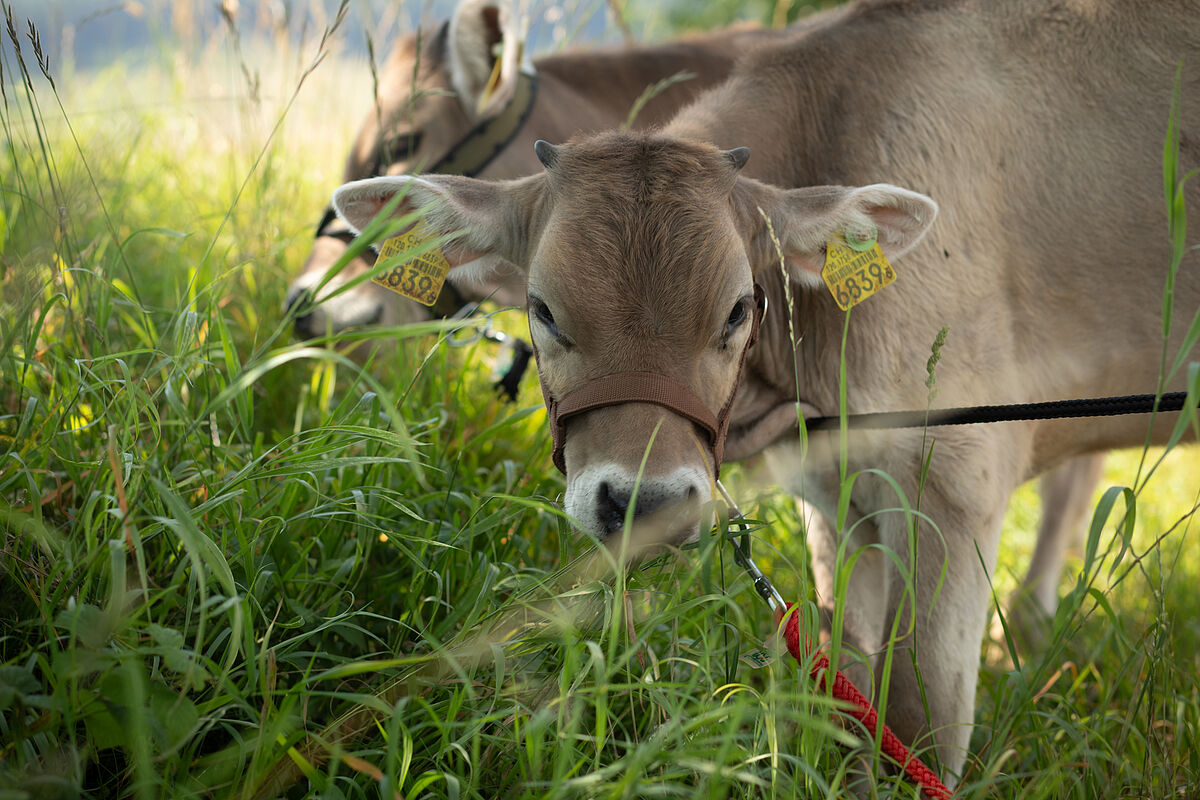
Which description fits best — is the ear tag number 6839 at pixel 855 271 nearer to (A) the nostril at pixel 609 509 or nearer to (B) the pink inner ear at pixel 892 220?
(B) the pink inner ear at pixel 892 220

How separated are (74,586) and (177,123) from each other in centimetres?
660

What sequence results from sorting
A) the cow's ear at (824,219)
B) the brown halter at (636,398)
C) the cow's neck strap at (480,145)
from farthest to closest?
the cow's neck strap at (480,145) → the cow's ear at (824,219) → the brown halter at (636,398)

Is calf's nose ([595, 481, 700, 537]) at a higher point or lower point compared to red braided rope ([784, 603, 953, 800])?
higher

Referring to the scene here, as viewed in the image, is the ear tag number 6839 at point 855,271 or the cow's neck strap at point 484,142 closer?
the ear tag number 6839 at point 855,271

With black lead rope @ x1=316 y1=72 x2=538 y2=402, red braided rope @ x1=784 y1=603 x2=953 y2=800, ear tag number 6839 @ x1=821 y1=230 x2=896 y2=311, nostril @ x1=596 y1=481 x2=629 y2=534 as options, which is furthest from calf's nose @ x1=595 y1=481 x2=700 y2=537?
black lead rope @ x1=316 y1=72 x2=538 y2=402

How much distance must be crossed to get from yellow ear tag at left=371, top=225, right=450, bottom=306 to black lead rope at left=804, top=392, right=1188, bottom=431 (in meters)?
1.16

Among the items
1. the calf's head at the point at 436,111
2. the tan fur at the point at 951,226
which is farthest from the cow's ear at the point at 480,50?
the tan fur at the point at 951,226

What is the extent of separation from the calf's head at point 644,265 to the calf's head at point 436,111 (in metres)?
1.59

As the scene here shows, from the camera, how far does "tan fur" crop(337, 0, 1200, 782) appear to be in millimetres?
2328

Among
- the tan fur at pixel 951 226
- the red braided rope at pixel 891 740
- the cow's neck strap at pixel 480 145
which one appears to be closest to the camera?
the red braided rope at pixel 891 740

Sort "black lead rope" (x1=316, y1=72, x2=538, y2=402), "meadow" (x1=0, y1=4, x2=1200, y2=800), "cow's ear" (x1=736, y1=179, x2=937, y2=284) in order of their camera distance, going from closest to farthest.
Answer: "meadow" (x1=0, y1=4, x2=1200, y2=800) → "cow's ear" (x1=736, y1=179, x2=937, y2=284) → "black lead rope" (x1=316, y1=72, x2=538, y2=402)

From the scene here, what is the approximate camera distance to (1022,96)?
102 inches

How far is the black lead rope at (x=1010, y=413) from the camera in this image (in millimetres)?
2051

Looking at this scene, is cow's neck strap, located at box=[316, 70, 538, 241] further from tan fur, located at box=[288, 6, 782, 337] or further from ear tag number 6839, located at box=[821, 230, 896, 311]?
ear tag number 6839, located at box=[821, 230, 896, 311]
